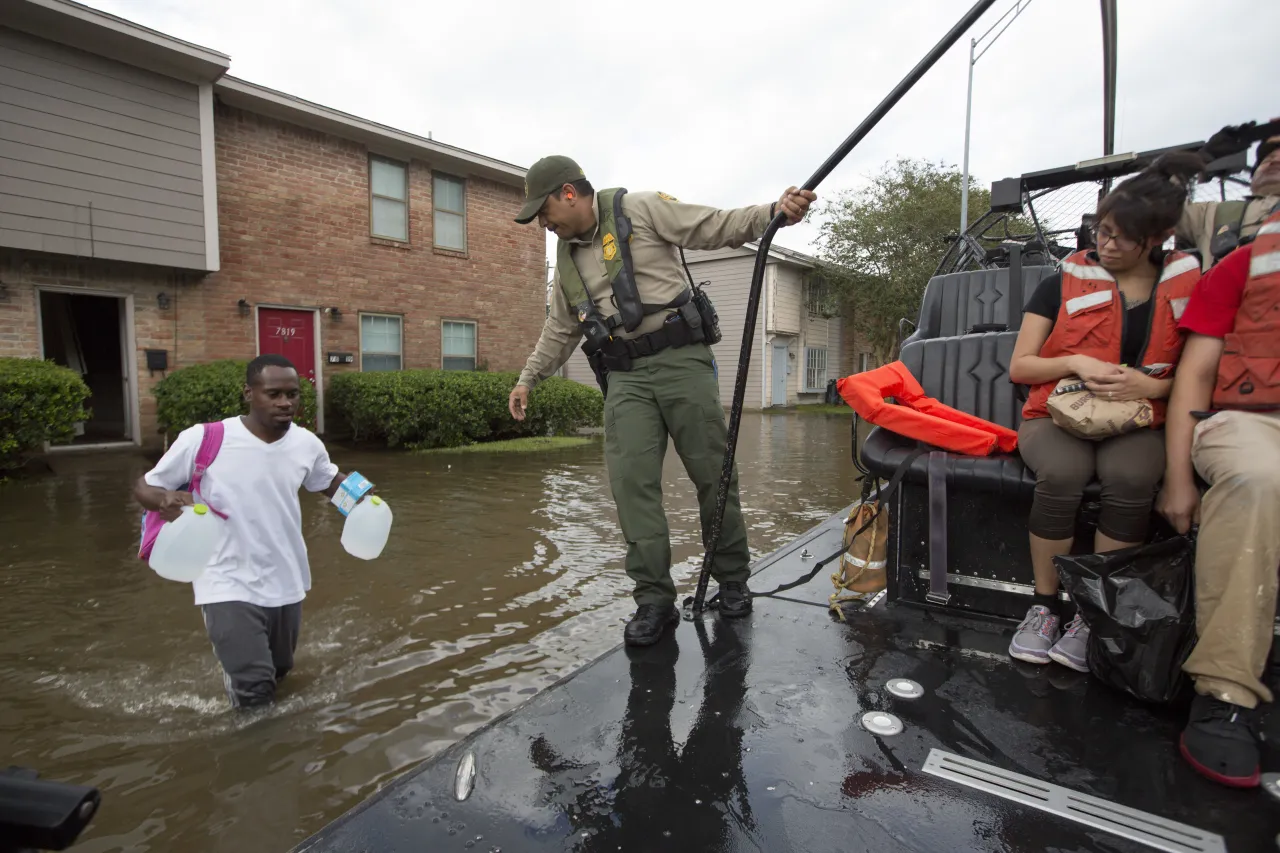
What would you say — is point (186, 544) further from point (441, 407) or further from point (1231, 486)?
point (441, 407)

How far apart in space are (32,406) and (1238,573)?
953 cm

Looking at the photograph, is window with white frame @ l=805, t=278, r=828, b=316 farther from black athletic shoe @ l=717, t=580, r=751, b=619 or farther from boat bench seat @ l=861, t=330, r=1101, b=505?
black athletic shoe @ l=717, t=580, r=751, b=619

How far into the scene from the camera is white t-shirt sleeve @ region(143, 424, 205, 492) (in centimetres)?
262

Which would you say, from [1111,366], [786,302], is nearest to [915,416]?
[1111,366]

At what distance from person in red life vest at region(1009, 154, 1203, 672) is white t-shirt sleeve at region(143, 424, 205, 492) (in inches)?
122

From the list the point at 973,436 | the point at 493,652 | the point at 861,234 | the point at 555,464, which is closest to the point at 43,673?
the point at 493,652

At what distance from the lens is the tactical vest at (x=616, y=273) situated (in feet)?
9.38

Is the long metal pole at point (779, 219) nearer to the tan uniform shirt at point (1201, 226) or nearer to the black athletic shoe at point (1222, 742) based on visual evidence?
the tan uniform shirt at point (1201, 226)

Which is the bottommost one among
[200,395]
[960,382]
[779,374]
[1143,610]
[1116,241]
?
[1143,610]

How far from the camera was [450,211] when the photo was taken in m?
13.3

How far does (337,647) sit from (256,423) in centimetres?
126

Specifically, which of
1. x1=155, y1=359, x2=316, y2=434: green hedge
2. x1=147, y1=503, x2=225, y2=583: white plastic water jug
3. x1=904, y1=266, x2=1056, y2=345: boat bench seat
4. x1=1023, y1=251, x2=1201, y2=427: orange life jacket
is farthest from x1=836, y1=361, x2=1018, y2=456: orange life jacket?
x1=155, y1=359, x2=316, y2=434: green hedge

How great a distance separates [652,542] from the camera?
9.20ft

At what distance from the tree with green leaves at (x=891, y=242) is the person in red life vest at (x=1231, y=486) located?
1924 centimetres
